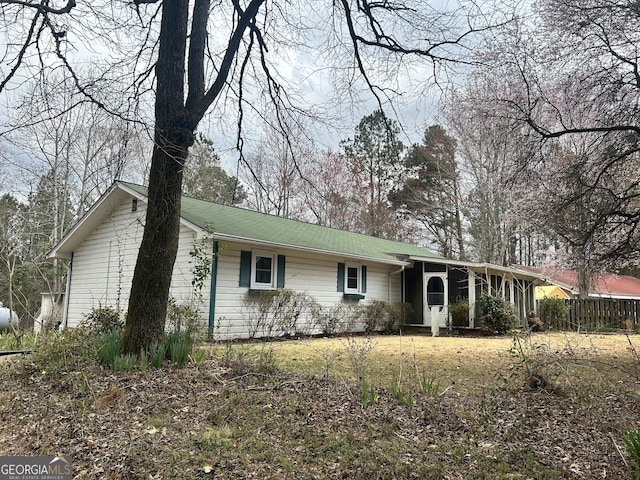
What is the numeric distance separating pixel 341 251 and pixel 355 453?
1094cm

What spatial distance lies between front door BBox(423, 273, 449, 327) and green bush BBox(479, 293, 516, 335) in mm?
1703

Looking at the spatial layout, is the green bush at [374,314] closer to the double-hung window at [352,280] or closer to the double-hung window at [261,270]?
the double-hung window at [352,280]

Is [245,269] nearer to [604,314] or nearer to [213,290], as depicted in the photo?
[213,290]

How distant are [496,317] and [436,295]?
2.80 meters

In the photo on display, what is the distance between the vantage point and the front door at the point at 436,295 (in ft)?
54.6

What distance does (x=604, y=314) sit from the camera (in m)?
18.6

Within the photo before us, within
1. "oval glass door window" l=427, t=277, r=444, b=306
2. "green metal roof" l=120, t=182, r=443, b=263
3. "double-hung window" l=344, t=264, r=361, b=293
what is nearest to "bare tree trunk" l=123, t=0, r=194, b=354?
"green metal roof" l=120, t=182, r=443, b=263

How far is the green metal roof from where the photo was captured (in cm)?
1170

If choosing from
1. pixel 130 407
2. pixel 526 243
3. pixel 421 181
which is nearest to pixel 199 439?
pixel 130 407

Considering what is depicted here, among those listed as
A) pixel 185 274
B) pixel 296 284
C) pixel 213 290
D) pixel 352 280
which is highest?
pixel 352 280

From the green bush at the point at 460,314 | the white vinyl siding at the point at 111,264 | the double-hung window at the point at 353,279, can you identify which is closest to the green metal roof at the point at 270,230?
the double-hung window at the point at 353,279

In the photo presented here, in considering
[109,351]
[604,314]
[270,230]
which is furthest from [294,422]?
[604,314]

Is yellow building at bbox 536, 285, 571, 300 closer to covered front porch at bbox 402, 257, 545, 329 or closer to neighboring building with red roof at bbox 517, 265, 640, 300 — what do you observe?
neighboring building with red roof at bbox 517, 265, 640, 300

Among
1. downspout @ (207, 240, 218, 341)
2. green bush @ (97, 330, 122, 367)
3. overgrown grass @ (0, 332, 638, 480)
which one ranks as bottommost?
overgrown grass @ (0, 332, 638, 480)
